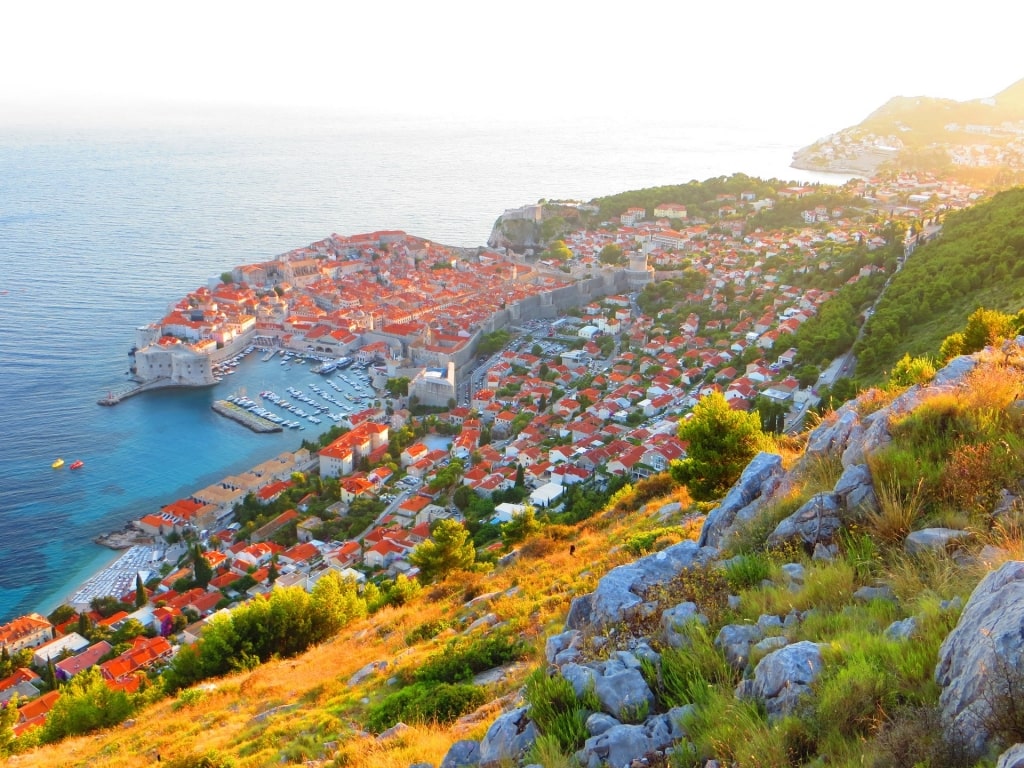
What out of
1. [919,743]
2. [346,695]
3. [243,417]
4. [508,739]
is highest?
[919,743]

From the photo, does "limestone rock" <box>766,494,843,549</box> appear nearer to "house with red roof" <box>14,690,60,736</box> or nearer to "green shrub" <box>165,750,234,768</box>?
Result: "green shrub" <box>165,750,234,768</box>

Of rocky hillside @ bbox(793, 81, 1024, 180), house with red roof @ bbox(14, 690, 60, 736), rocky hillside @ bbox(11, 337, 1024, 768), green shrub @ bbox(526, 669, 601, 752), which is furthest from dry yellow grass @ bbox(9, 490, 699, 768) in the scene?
rocky hillside @ bbox(793, 81, 1024, 180)

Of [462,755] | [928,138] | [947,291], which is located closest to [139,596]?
[462,755]

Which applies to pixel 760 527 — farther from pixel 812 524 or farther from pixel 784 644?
pixel 784 644

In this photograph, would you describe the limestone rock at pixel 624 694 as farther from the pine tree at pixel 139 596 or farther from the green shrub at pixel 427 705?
the pine tree at pixel 139 596

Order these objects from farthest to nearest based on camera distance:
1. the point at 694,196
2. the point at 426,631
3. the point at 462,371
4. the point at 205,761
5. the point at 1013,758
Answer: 1. the point at 694,196
2. the point at 462,371
3. the point at 426,631
4. the point at 205,761
5. the point at 1013,758

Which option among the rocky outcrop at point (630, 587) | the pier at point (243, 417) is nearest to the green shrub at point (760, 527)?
the rocky outcrop at point (630, 587)

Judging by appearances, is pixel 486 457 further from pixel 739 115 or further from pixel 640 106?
pixel 640 106
